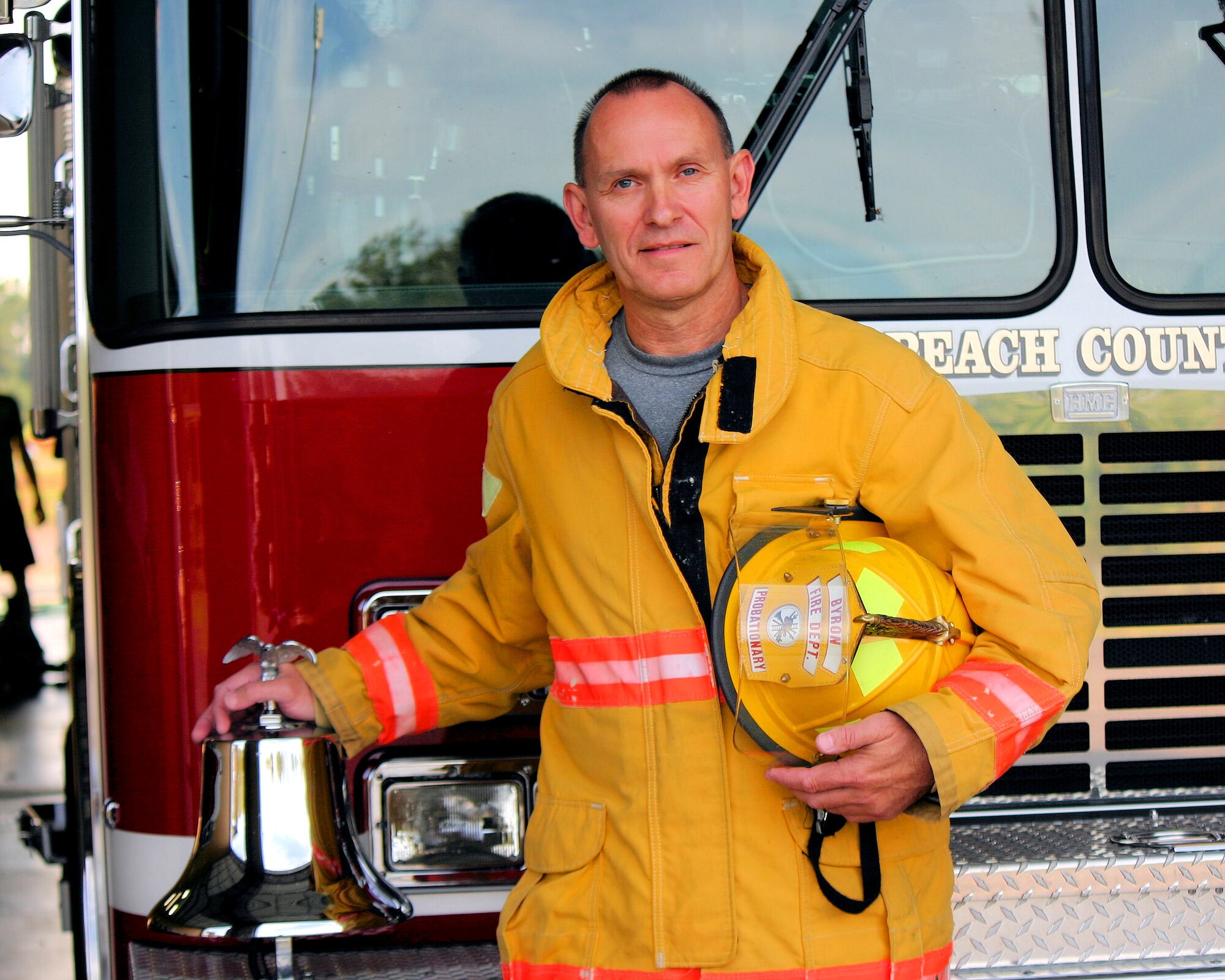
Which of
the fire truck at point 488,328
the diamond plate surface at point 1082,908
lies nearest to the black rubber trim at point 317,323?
the fire truck at point 488,328

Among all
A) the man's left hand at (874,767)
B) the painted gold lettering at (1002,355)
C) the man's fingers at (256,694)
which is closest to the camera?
the man's left hand at (874,767)

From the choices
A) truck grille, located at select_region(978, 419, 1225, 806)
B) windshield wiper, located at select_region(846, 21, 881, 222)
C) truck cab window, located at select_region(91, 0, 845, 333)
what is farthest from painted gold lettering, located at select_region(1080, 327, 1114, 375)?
truck cab window, located at select_region(91, 0, 845, 333)

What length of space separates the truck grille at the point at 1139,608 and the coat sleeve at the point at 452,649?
988 millimetres

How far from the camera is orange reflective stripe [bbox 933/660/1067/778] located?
166cm

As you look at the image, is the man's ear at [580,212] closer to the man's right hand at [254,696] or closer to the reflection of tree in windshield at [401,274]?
the reflection of tree in windshield at [401,274]

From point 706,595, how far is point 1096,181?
126 centimetres

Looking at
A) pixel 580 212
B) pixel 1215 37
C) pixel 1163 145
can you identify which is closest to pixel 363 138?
pixel 580 212

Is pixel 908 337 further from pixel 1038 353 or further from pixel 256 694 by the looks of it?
pixel 256 694

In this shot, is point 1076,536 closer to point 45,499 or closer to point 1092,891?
point 1092,891

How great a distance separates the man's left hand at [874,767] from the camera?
1.64 metres

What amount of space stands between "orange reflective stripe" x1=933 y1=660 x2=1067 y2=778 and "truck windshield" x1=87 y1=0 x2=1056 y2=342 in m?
0.99

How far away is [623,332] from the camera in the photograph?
2.04m

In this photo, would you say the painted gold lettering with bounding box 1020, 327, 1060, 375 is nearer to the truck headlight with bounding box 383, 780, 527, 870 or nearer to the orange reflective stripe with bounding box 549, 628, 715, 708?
the orange reflective stripe with bounding box 549, 628, 715, 708

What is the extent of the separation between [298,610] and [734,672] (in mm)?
869
